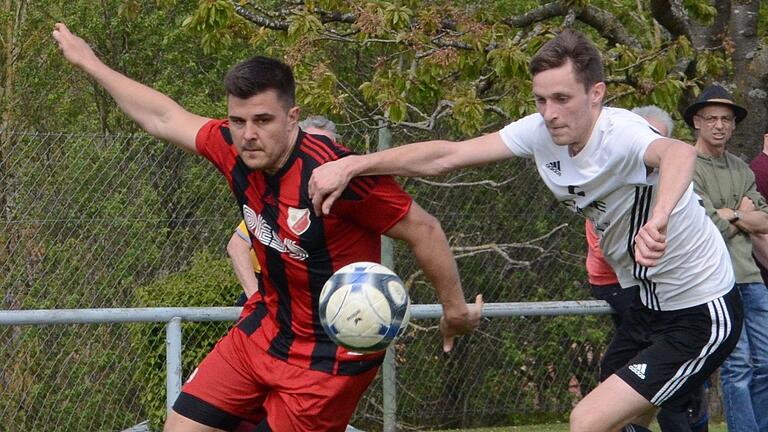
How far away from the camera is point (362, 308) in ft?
14.9

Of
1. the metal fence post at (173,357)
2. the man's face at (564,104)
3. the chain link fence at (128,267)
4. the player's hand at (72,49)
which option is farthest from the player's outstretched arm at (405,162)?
the chain link fence at (128,267)

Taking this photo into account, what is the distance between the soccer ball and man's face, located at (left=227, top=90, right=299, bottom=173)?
1.74 feet

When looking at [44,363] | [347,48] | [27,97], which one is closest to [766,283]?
[44,363]

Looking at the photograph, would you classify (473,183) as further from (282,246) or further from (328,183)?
(328,183)

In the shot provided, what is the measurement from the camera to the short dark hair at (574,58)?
4.87m

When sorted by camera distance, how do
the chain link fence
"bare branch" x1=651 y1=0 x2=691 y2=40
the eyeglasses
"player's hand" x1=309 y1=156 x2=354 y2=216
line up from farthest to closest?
"bare branch" x1=651 y1=0 x2=691 y2=40
the chain link fence
the eyeglasses
"player's hand" x1=309 y1=156 x2=354 y2=216

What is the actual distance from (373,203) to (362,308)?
43 centimetres

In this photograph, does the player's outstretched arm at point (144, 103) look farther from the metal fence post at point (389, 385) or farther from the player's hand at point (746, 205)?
the metal fence post at point (389, 385)

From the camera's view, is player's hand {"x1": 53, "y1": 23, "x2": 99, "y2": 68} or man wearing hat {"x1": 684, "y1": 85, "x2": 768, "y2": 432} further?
man wearing hat {"x1": 684, "y1": 85, "x2": 768, "y2": 432}

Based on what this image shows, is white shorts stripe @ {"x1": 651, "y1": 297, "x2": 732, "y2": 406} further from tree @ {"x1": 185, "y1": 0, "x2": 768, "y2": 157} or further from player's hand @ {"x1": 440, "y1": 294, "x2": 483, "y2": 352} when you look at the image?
tree @ {"x1": 185, "y1": 0, "x2": 768, "y2": 157}

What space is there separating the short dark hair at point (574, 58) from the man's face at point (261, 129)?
107 cm

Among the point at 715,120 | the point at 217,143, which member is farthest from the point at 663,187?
the point at 715,120

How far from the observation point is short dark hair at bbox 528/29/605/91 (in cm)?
487

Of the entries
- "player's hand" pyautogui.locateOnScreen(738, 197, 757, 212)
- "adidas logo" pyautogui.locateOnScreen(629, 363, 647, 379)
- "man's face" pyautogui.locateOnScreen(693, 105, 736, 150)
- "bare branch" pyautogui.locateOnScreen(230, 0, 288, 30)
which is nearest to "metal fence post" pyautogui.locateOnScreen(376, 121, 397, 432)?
"bare branch" pyautogui.locateOnScreen(230, 0, 288, 30)
